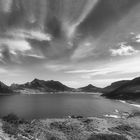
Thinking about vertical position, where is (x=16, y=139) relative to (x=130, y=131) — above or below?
above

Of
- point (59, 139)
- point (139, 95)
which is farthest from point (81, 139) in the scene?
point (139, 95)

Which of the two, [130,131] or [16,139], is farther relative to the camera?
[130,131]

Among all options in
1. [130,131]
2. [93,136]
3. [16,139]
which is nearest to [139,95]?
[130,131]

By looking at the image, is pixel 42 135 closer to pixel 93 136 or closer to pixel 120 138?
pixel 93 136

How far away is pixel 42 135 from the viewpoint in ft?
104

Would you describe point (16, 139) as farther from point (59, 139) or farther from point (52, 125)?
point (52, 125)

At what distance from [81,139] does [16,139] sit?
1497 cm

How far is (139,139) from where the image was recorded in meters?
30.8

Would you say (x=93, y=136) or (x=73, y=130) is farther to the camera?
(x=73, y=130)

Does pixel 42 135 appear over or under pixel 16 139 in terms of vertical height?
under

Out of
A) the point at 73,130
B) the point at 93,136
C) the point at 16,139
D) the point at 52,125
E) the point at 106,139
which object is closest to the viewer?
the point at 16,139

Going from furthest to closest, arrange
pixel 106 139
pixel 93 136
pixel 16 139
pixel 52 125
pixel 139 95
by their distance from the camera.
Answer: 1. pixel 139 95
2. pixel 52 125
3. pixel 93 136
4. pixel 106 139
5. pixel 16 139

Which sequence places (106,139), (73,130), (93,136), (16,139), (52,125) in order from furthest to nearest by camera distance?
(52,125)
(73,130)
(93,136)
(106,139)
(16,139)

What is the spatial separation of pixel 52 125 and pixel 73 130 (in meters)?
8.21
